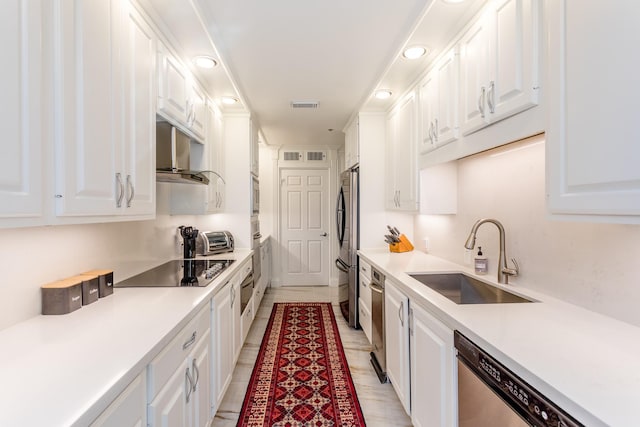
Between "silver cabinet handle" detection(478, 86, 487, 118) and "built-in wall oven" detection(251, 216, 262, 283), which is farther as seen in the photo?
"built-in wall oven" detection(251, 216, 262, 283)

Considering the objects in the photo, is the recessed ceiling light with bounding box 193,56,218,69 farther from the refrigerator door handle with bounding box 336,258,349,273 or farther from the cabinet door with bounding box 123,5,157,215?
the refrigerator door handle with bounding box 336,258,349,273

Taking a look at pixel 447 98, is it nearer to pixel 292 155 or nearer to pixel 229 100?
pixel 229 100

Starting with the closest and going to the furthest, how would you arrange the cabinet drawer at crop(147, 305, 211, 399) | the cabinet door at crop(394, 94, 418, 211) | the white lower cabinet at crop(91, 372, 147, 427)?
1. the white lower cabinet at crop(91, 372, 147, 427)
2. the cabinet drawer at crop(147, 305, 211, 399)
3. the cabinet door at crop(394, 94, 418, 211)

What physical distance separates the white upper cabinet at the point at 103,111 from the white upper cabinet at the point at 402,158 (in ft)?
6.40

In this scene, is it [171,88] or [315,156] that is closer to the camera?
[171,88]

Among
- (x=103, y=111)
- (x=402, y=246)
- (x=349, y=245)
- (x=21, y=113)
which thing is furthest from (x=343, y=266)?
(x=21, y=113)

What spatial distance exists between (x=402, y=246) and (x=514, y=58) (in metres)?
2.03

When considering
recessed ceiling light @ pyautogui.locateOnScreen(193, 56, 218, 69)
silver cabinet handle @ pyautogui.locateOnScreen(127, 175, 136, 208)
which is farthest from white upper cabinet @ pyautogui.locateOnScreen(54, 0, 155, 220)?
recessed ceiling light @ pyautogui.locateOnScreen(193, 56, 218, 69)

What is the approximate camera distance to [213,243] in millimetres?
2979

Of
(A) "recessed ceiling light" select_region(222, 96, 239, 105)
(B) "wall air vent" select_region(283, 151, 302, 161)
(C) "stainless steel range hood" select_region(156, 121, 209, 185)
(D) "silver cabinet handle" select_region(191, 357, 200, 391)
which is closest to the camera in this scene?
(D) "silver cabinet handle" select_region(191, 357, 200, 391)

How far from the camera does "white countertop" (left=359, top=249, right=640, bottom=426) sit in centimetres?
71

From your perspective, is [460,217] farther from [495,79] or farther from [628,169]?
[628,169]

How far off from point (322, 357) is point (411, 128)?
86.8 inches

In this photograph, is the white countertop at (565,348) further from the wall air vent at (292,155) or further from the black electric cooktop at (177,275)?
the wall air vent at (292,155)
